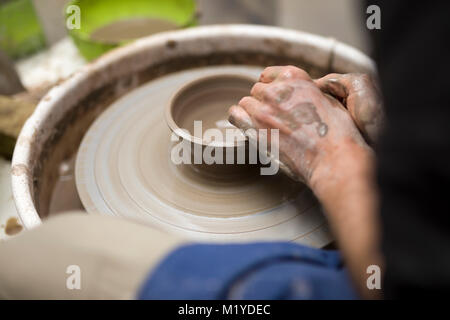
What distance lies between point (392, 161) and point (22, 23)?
6.77 feet

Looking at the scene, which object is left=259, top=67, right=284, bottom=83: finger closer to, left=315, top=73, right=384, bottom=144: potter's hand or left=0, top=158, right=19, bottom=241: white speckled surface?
left=315, top=73, right=384, bottom=144: potter's hand

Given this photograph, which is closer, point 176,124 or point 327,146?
point 327,146

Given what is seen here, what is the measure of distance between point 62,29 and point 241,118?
1.85 meters

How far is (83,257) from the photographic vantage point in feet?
2.23

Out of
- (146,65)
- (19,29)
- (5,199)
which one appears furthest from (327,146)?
(19,29)

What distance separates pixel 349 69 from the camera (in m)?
1.43

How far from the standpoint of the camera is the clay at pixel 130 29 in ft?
6.47

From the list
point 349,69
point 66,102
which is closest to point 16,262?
point 66,102

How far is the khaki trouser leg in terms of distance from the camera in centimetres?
65

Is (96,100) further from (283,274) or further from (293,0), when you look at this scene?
(293,0)

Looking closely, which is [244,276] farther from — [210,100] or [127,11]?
[127,11]

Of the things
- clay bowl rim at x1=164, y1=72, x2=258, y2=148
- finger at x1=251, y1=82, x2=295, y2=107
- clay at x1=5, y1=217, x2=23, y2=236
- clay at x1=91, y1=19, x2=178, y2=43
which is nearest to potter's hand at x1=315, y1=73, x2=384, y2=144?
finger at x1=251, y1=82, x2=295, y2=107

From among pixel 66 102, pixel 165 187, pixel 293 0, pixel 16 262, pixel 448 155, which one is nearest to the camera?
pixel 448 155

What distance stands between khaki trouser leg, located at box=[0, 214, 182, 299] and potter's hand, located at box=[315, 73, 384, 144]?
1.44 ft
